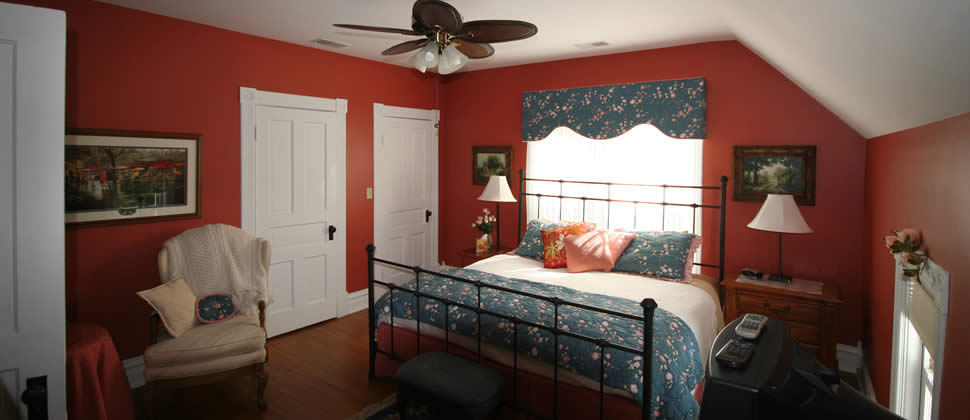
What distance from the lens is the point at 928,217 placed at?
1.97m

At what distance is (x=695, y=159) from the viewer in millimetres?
4215

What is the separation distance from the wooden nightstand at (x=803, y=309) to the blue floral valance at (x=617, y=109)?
1339 millimetres

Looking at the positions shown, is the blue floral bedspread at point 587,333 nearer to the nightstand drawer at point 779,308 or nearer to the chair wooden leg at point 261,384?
the chair wooden leg at point 261,384

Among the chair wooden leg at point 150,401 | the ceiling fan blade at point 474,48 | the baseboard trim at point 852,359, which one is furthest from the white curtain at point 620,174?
the chair wooden leg at point 150,401

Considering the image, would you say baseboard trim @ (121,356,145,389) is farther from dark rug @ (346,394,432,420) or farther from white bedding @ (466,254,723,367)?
white bedding @ (466,254,723,367)

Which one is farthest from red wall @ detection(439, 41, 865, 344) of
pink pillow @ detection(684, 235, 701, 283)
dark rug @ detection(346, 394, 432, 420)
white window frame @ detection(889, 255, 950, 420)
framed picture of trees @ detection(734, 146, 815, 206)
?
dark rug @ detection(346, 394, 432, 420)

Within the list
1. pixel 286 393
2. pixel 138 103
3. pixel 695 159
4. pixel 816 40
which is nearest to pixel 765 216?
pixel 695 159

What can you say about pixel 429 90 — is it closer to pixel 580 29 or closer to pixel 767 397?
pixel 580 29

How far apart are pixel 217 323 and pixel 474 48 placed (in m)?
2.36

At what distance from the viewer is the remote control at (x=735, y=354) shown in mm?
1518

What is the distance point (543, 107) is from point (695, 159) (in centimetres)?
152

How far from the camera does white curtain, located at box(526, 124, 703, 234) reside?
4.28 m

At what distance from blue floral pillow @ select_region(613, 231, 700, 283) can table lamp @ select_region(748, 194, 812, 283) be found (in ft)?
1.56

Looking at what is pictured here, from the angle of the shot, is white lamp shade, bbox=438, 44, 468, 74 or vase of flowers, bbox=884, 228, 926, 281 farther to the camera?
white lamp shade, bbox=438, 44, 468, 74
